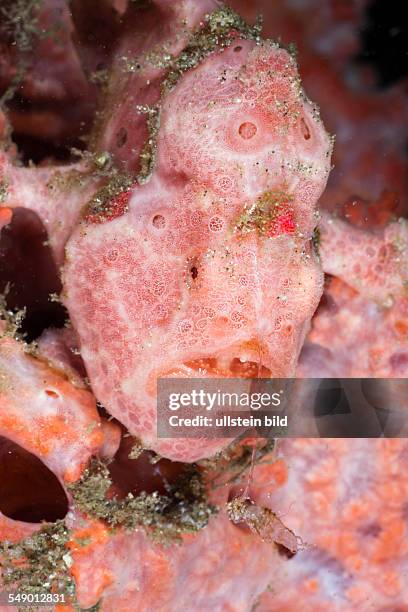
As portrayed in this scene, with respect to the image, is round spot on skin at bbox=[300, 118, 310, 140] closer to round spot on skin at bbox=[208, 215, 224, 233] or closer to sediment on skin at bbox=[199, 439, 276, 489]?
round spot on skin at bbox=[208, 215, 224, 233]

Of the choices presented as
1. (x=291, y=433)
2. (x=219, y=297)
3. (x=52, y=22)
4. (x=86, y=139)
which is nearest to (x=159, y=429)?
(x=219, y=297)

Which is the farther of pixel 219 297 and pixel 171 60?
pixel 171 60

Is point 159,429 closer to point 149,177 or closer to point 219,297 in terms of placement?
point 219,297

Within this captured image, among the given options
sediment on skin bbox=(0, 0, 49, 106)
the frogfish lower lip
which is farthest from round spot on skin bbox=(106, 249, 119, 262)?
sediment on skin bbox=(0, 0, 49, 106)

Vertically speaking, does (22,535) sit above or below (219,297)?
below

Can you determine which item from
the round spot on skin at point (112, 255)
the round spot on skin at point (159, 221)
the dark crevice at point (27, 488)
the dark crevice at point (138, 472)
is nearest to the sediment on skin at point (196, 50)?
the round spot on skin at point (159, 221)

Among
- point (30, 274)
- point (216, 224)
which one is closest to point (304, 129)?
point (216, 224)

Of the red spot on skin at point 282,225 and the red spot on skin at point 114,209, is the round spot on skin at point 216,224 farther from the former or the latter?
the red spot on skin at point 114,209
